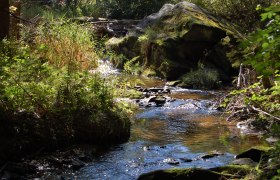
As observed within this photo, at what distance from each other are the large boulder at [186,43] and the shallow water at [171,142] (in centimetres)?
335

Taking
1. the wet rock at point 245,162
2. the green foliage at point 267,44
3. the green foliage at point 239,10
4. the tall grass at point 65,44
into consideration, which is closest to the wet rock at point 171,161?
the wet rock at point 245,162

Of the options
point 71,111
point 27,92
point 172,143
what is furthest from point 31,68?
point 172,143

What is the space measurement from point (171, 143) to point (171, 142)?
0.06 meters

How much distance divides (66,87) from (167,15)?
29.0 feet

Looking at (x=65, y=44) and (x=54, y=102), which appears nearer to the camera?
(x=54, y=102)

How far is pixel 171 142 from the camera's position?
6.50 m

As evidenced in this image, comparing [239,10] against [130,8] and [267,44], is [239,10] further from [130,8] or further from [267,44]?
[267,44]

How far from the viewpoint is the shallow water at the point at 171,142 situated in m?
5.28

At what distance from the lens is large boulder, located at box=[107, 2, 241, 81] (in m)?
12.5

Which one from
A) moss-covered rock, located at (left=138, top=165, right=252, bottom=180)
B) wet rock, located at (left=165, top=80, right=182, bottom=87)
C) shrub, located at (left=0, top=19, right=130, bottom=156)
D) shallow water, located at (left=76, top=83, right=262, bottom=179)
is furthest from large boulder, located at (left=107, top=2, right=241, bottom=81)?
moss-covered rock, located at (left=138, top=165, right=252, bottom=180)

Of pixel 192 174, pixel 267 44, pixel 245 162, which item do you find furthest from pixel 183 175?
pixel 267 44

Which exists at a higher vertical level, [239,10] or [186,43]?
[239,10]

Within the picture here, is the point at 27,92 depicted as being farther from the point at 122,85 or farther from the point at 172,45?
the point at 172,45

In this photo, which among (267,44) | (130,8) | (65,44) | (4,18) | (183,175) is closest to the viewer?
(267,44)
